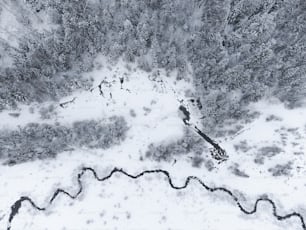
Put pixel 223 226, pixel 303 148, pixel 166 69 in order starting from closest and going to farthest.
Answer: pixel 223 226 → pixel 303 148 → pixel 166 69

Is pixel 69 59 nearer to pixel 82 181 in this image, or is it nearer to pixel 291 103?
pixel 82 181

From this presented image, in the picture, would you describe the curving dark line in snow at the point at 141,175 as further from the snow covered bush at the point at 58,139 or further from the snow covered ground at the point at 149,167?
the snow covered bush at the point at 58,139

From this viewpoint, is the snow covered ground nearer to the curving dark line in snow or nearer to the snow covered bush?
the curving dark line in snow

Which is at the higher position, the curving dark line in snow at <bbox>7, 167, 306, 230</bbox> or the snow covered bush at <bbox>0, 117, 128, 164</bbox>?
the snow covered bush at <bbox>0, 117, 128, 164</bbox>

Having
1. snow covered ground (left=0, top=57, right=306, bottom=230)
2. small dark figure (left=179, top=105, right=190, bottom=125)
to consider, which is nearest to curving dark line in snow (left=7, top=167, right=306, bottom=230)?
snow covered ground (left=0, top=57, right=306, bottom=230)

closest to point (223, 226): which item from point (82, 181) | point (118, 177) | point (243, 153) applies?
point (243, 153)

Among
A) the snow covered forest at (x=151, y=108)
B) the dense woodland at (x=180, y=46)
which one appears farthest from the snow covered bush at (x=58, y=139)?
the dense woodland at (x=180, y=46)
